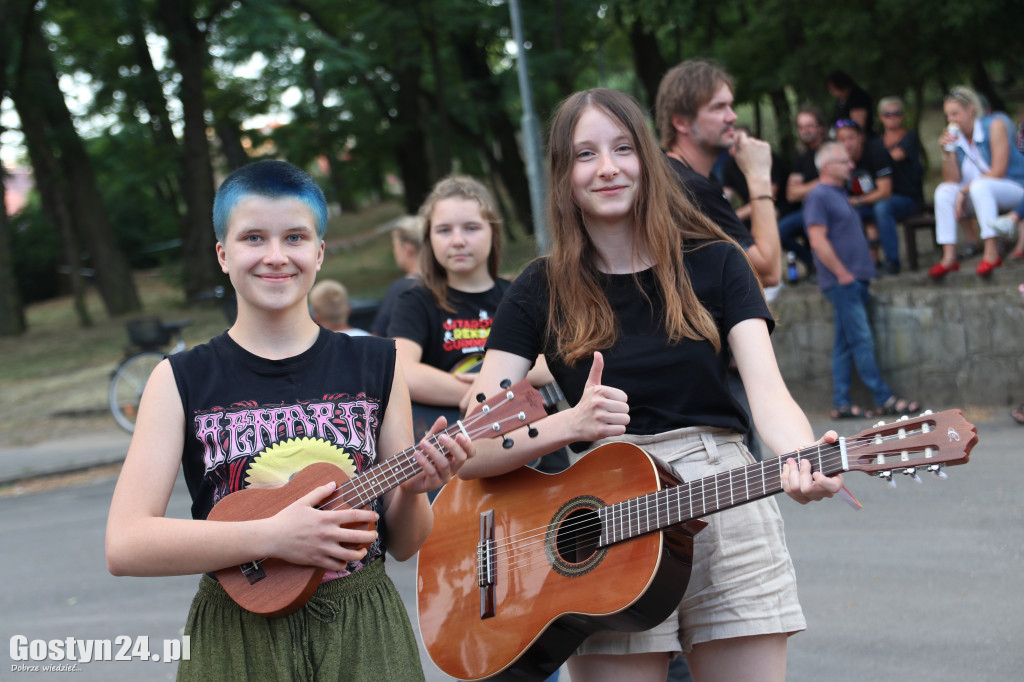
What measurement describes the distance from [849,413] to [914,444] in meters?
7.06

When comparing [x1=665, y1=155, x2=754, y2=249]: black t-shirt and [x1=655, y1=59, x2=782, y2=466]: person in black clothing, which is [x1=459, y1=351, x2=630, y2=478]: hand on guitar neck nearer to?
[x1=665, y1=155, x2=754, y2=249]: black t-shirt

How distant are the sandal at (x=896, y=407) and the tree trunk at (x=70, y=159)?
62.0ft

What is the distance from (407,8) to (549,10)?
9.16ft

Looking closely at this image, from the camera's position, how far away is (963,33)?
13500 mm

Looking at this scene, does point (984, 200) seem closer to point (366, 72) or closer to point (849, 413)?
point (849, 413)

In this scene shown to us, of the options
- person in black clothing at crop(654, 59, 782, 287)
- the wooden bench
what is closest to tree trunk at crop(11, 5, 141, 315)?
the wooden bench

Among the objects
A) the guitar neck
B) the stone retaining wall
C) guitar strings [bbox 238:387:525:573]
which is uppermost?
guitar strings [bbox 238:387:525:573]

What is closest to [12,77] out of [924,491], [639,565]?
[924,491]

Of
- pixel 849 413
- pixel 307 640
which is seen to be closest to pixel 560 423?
pixel 307 640

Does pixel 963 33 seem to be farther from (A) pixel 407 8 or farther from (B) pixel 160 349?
(B) pixel 160 349

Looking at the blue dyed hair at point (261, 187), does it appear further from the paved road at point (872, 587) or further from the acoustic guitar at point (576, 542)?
the paved road at point (872, 587)

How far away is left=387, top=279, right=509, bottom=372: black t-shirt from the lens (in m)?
4.34

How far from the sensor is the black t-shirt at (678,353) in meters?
2.59

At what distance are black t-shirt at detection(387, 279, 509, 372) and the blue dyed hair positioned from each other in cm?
188
